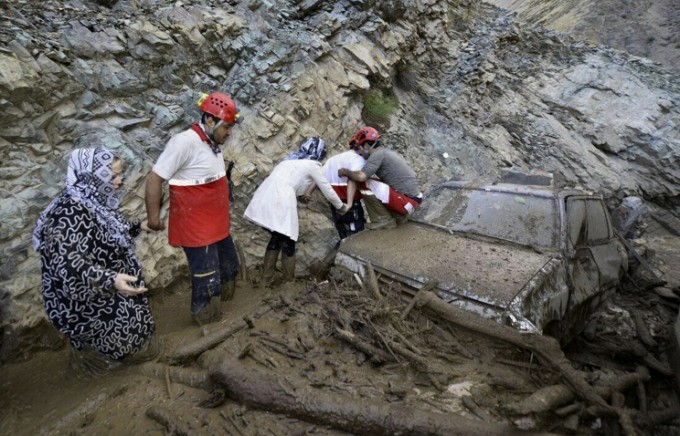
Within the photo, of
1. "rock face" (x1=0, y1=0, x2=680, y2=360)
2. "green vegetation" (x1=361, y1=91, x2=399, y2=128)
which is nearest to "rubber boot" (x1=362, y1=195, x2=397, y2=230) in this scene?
"rock face" (x1=0, y1=0, x2=680, y2=360)

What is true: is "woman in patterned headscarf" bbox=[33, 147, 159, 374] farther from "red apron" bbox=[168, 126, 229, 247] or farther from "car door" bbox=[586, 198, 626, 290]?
"car door" bbox=[586, 198, 626, 290]

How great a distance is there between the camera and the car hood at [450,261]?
10.3 feet

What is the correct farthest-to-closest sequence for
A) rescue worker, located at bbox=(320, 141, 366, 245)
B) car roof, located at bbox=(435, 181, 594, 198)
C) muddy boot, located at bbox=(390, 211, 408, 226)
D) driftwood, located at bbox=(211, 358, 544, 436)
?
rescue worker, located at bbox=(320, 141, 366, 245), muddy boot, located at bbox=(390, 211, 408, 226), car roof, located at bbox=(435, 181, 594, 198), driftwood, located at bbox=(211, 358, 544, 436)

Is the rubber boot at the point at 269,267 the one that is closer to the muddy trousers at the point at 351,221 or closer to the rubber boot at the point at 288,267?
the rubber boot at the point at 288,267

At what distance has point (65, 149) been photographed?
415cm

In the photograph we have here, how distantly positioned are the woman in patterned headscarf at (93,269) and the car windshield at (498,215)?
3122mm

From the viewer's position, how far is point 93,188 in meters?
2.40

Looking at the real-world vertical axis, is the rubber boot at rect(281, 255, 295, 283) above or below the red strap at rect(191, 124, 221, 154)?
below

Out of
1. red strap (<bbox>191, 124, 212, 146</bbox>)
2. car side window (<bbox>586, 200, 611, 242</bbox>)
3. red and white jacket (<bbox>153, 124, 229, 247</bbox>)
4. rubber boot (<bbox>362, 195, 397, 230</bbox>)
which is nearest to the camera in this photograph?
red and white jacket (<bbox>153, 124, 229, 247</bbox>)

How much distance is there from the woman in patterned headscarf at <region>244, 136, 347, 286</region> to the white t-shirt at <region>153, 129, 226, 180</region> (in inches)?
34.7

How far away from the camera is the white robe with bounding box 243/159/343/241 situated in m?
4.16

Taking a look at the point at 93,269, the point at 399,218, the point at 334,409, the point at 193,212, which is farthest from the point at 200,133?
the point at 399,218

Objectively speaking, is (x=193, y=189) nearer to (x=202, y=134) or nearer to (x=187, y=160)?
(x=187, y=160)

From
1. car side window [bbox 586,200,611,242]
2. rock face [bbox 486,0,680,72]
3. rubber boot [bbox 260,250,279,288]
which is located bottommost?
rubber boot [bbox 260,250,279,288]
